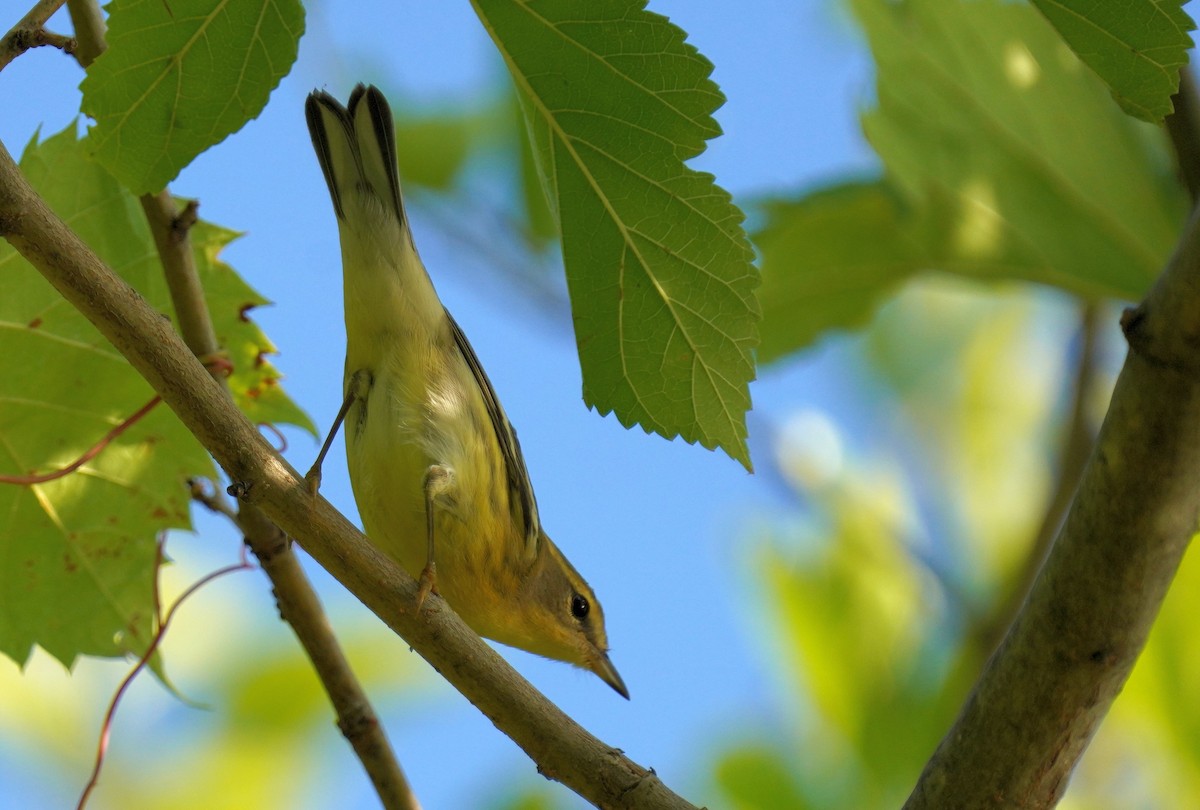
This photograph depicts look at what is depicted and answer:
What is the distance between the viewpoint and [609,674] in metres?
4.49

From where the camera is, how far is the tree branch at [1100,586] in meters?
1.64

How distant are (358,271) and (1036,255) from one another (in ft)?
6.58

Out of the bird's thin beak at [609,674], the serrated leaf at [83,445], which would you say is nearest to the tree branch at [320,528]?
the serrated leaf at [83,445]

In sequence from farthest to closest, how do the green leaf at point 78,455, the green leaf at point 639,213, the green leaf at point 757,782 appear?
the green leaf at point 757,782
the green leaf at point 78,455
the green leaf at point 639,213

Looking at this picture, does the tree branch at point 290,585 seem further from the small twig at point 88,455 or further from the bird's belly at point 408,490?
the bird's belly at point 408,490

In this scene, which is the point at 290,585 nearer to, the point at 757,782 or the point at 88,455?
the point at 88,455

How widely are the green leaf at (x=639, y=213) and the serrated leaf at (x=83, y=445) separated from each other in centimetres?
116

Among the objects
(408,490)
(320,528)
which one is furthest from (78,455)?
(320,528)

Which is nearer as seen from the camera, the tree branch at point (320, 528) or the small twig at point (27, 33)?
the tree branch at point (320, 528)

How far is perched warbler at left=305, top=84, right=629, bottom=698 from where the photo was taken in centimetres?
340

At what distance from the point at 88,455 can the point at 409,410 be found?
86cm

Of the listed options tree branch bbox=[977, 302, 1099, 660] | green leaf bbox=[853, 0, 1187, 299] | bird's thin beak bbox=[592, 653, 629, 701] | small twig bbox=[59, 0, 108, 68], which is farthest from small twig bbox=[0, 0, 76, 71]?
bird's thin beak bbox=[592, 653, 629, 701]

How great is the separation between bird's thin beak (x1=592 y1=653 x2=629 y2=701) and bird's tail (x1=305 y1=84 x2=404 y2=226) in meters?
1.84

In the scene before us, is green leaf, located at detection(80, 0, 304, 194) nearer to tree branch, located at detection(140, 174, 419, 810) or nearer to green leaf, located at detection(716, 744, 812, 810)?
tree branch, located at detection(140, 174, 419, 810)
